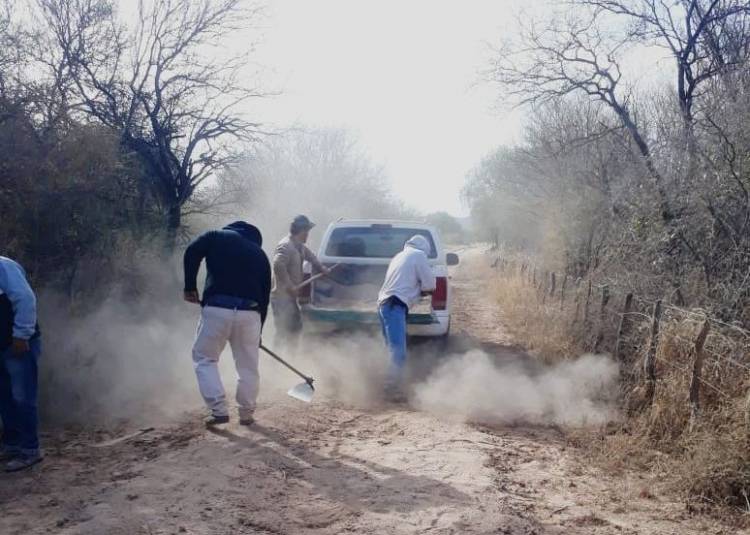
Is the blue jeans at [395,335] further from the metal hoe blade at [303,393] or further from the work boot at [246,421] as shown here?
the work boot at [246,421]

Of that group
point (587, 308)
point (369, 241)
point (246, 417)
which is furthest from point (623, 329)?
point (246, 417)

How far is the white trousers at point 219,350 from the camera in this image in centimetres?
548

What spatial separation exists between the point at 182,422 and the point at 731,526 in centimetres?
408

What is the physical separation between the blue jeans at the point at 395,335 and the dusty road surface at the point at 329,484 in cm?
96

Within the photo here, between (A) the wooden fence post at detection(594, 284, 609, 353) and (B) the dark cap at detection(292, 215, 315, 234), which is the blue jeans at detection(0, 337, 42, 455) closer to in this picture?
(B) the dark cap at detection(292, 215, 315, 234)

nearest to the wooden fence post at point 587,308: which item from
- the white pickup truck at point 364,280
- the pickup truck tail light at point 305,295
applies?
the white pickup truck at point 364,280

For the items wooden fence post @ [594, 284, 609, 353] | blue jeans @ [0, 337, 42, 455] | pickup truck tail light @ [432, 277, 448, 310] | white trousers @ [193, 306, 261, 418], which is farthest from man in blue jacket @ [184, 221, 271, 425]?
wooden fence post @ [594, 284, 609, 353]

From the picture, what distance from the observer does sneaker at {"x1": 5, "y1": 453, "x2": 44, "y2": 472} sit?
473cm

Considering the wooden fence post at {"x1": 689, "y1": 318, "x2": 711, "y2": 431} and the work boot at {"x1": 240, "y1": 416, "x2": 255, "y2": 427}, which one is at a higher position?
the wooden fence post at {"x1": 689, "y1": 318, "x2": 711, "y2": 431}

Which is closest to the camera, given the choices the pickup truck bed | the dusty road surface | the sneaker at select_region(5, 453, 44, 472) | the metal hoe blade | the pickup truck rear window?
the dusty road surface

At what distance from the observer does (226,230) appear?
5727 mm

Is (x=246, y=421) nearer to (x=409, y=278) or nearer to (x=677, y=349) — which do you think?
(x=409, y=278)

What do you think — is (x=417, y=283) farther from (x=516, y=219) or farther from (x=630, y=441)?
(x=516, y=219)

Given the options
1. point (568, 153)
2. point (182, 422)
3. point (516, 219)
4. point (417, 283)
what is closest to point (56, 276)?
point (182, 422)
